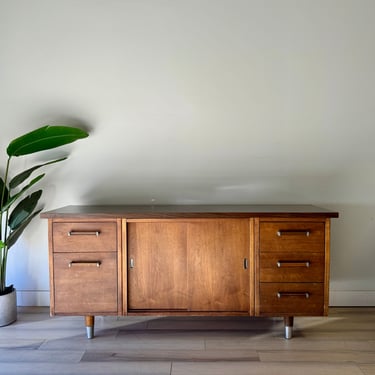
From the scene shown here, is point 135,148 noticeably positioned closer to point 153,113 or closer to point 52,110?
point 153,113

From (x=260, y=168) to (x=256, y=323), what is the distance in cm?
98

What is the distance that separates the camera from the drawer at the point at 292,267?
1.84m

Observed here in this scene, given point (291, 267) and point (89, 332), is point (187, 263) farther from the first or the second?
point (89, 332)

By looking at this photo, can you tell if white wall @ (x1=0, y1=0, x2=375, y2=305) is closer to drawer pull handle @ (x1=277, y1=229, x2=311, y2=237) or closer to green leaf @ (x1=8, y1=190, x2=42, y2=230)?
green leaf @ (x1=8, y1=190, x2=42, y2=230)

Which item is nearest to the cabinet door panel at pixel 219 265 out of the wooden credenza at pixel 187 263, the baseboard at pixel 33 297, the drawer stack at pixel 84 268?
the wooden credenza at pixel 187 263

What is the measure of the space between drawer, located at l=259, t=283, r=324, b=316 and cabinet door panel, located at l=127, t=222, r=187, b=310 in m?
0.46

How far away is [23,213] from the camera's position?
206cm

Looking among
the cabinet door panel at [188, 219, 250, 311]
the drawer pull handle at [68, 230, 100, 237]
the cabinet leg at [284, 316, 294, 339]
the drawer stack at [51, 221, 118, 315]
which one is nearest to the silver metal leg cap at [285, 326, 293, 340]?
the cabinet leg at [284, 316, 294, 339]

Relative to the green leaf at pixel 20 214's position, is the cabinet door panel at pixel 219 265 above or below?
below

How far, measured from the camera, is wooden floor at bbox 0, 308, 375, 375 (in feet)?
5.40

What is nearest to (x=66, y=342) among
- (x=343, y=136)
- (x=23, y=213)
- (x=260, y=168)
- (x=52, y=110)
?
(x=23, y=213)

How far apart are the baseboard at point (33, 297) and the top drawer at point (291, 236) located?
158 cm

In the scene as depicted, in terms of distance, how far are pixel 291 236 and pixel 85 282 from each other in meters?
1.17

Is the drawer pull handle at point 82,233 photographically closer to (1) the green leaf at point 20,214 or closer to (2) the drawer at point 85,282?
(2) the drawer at point 85,282
